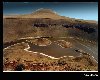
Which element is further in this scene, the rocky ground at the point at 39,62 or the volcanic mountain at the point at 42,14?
the volcanic mountain at the point at 42,14

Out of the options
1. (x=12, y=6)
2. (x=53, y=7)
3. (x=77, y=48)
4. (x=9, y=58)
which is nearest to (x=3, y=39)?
(x=9, y=58)

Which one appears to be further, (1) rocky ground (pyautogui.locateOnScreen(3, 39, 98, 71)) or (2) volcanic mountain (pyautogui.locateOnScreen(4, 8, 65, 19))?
(2) volcanic mountain (pyautogui.locateOnScreen(4, 8, 65, 19))

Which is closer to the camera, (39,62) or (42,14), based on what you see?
(39,62)

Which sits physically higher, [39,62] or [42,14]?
[42,14]

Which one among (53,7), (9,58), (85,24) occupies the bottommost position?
(9,58)

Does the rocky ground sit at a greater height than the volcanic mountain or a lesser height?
lesser

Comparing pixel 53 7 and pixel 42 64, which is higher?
pixel 53 7

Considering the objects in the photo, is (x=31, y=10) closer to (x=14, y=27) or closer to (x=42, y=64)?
(x=14, y=27)

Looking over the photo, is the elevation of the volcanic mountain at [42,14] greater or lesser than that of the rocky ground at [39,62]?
greater

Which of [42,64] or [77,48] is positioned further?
[77,48]
